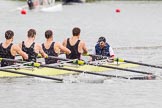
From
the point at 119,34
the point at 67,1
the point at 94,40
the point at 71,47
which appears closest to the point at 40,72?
the point at 71,47

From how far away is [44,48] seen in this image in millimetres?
26938

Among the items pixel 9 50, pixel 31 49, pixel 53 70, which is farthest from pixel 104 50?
pixel 9 50

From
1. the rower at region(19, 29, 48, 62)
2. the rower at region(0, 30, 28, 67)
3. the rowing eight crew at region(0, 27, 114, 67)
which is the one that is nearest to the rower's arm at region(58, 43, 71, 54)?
the rowing eight crew at region(0, 27, 114, 67)

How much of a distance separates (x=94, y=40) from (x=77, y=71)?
22025 mm

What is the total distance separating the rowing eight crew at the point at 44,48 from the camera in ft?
84.3

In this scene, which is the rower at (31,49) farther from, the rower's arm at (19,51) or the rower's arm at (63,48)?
the rower's arm at (63,48)

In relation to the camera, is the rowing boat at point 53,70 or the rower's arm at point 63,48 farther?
the rower's arm at point 63,48

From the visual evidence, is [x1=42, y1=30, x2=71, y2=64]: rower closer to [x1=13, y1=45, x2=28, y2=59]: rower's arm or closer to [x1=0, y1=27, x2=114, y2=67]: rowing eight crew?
[x1=0, y1=27, x2=114, y2=67]: rowing eight crew

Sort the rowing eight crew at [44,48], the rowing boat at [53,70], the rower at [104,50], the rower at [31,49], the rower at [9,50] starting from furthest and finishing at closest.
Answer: the rower at [104,50]
the rower at [31,49]
the rowing eight crew at [44,48]
the rower at [9,50]
the rowing boat at [53,70]

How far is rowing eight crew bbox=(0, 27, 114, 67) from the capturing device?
25703 mm

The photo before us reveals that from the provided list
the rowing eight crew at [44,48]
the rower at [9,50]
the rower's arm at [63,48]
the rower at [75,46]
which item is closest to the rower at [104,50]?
the rowing eight crew at [44,48]

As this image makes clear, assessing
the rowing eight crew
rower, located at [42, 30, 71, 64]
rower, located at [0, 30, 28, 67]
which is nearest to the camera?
rower, located at [0, 30, 28, 67]

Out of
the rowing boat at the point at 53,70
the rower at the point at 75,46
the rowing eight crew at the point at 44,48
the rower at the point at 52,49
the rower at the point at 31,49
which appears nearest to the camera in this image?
the rowing boat at the point at 53,70

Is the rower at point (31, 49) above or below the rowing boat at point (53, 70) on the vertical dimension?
above
